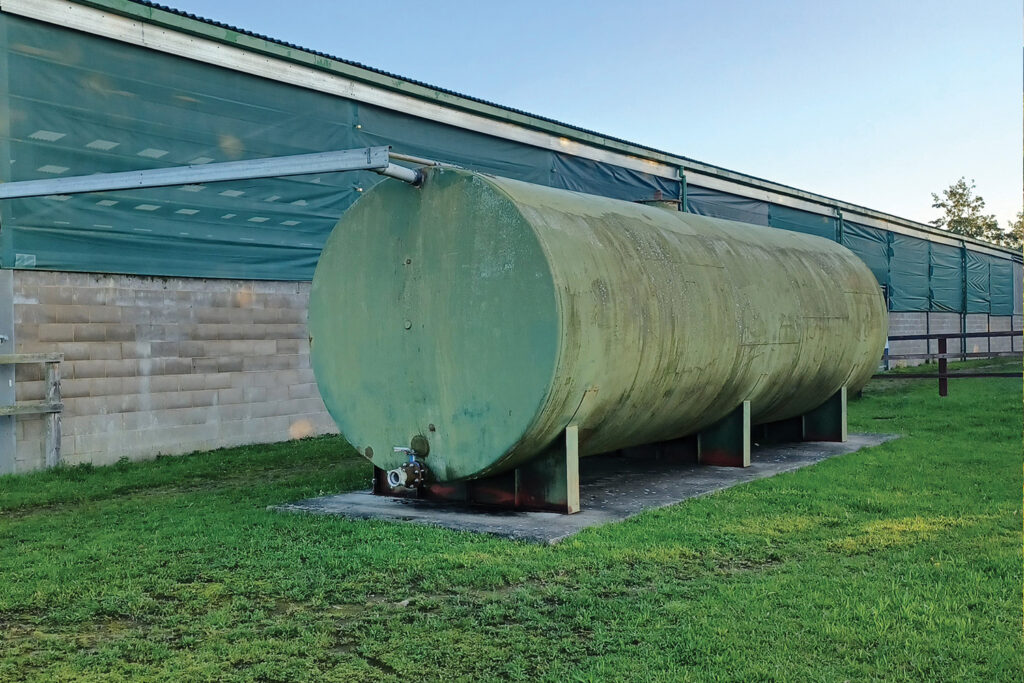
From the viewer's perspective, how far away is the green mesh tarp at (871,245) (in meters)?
24.8

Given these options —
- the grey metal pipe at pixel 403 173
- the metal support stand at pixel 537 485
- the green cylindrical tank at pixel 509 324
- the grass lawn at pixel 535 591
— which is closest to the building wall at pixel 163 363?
the grass lawn at pixel 535 591

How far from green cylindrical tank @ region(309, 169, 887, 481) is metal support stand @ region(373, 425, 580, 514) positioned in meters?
0.20

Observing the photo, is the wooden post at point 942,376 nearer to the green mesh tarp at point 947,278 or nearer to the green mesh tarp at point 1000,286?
the green mesh tarp at point 947,278

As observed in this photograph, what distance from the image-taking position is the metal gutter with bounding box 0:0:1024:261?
9758mm

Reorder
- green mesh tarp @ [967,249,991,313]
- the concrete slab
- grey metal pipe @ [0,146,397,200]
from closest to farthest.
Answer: grey metal pipe @ [0,146,397,200]
the concrete slab
green mesh tarp @ [967,249,991,313]

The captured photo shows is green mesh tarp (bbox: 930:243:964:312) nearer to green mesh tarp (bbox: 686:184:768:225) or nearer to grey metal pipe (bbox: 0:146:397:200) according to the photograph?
green mesh tarp (bbox: 686:184:768:225)

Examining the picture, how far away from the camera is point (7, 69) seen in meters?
8.98

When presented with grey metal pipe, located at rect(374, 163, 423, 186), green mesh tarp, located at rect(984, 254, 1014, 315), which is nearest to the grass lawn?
grey metal pipe, located at rect(374, 163, 423, 186)

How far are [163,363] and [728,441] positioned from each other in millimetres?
6203

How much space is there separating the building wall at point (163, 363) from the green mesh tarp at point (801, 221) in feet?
43.6

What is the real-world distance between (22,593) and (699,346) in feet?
16.4

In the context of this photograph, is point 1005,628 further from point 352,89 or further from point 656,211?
point 352,89

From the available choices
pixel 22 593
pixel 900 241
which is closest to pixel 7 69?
pixel 22 593

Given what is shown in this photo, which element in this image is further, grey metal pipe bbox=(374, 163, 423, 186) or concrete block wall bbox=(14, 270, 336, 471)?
concrete block wall bbox=(14, 270, 336, 471)
